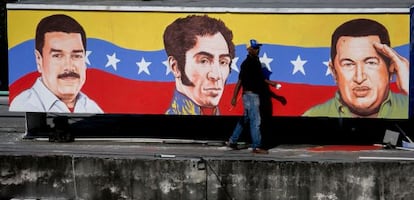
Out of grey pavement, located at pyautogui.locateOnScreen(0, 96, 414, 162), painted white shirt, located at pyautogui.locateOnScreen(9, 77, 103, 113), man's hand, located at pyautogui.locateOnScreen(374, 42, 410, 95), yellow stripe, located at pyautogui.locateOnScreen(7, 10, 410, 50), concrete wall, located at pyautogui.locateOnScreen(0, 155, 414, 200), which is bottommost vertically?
concrete wall, located at pyautogui.locateOnScreen(0, 155, 414, 200)

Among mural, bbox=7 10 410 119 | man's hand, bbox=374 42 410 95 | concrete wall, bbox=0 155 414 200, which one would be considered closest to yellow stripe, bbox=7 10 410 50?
mural, bbox=7 10 410 119

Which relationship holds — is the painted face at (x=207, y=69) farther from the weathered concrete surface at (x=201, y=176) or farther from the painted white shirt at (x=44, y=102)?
the painted white shirt at (x=44, y=102)

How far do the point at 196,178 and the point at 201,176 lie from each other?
8cm

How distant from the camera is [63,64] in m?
11.2

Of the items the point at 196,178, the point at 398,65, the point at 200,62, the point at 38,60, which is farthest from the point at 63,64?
the point at 398,65

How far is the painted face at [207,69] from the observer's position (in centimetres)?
1094

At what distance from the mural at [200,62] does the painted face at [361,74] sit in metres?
0.02

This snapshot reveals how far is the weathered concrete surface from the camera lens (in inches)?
366

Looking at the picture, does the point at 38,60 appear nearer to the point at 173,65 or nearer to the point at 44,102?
the point at 44,102

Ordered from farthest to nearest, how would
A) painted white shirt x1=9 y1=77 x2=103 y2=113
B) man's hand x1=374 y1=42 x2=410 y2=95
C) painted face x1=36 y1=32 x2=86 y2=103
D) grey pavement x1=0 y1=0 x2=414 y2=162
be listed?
painted white shirt x1=9 y1=77 x2=103 y2=113
painted face x1=36 y1=32 x2=86 y2=103
man's hand x1=374 y1=42 x2=410 y2=95
grey pavement x1=0 y1=0 x2=414 y2=162

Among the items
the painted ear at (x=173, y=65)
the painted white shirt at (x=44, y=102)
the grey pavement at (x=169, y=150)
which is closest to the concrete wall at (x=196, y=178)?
the grey pavement at (x=169, y=150)

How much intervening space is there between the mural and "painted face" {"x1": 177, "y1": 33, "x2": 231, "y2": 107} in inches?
0.7

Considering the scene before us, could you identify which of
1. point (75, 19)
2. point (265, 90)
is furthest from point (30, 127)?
point (265, 90)

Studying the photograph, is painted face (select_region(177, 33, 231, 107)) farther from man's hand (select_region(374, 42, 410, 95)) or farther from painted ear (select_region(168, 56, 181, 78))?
man's hand (select_region(374, 42, 410, 95))
